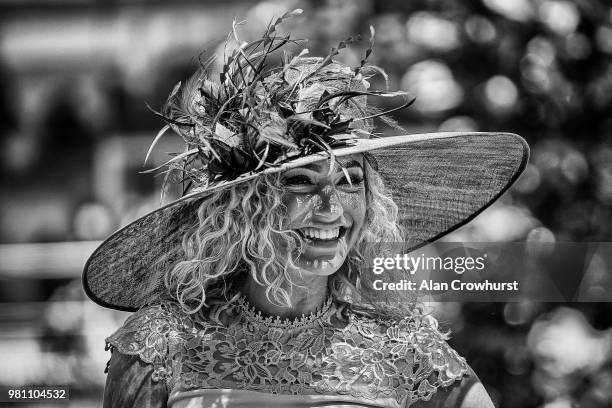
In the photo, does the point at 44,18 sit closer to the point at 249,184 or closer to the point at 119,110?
the point at 119,110

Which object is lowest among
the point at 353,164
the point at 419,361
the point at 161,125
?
the point at 419,361

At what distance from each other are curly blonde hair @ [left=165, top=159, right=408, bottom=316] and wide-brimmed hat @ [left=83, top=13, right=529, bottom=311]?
5 centimetres

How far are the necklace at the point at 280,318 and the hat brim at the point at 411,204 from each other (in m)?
0.20

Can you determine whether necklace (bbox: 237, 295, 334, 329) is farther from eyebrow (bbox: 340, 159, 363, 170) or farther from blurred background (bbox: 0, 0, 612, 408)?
blurred background (bbox: 0, 0, 612, 408)

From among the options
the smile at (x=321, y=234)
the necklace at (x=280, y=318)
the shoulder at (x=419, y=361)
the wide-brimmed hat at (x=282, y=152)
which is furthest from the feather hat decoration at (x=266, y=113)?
the shoulder at (x=419, y=361)

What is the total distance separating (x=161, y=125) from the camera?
2568mm

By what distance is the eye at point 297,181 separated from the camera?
1.80 metres

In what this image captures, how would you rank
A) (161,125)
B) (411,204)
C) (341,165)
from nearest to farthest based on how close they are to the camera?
(341,165) → (411,204) → (161,125)

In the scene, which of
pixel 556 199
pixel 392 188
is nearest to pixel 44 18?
pixel 392 188

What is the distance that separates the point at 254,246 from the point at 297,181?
0.17 m

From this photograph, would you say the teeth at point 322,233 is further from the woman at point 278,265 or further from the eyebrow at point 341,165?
the eyebrow at point 341,165

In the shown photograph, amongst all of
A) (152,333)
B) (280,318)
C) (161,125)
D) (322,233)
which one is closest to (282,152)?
(322,233)

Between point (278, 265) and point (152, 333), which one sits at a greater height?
point (278, 265)

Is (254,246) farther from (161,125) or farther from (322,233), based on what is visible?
(161,125)
